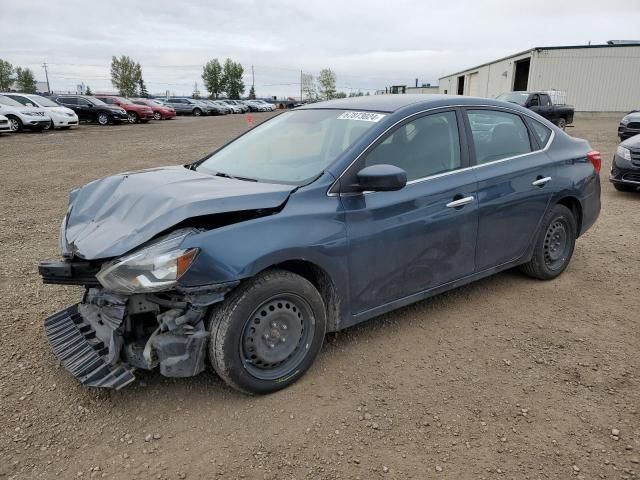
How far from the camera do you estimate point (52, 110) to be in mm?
21938

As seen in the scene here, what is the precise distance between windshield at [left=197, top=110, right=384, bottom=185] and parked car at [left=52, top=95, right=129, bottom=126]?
26.5m

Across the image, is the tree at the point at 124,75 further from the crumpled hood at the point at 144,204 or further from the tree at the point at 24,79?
the crumpled hood at the point at 144,204

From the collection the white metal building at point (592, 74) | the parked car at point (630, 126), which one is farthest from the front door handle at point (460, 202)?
the white metal building at point (592, 74)

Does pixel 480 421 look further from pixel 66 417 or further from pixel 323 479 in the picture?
pixel 66 417

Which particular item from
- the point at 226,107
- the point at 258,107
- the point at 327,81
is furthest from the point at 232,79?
the point at 226,107

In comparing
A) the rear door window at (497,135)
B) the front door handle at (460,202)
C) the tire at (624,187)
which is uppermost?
the rear door window at (497,135)

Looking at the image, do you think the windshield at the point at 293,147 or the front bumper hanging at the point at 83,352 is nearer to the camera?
Result: the front bumper hanging at the point at 83,352

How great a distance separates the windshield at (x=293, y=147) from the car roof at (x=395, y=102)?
0.10 meters

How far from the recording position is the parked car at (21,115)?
2000cm

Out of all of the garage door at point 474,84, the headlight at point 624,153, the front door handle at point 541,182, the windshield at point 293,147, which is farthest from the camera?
the garage door at point 474,84

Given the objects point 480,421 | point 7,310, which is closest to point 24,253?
point 7,310

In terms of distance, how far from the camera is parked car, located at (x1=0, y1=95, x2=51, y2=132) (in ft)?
65.6

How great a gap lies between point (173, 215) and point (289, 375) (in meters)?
1.15

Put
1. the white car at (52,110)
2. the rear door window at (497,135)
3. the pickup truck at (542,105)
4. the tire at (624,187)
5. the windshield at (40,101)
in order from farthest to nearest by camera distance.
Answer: the windshield at (40,101)
the white car at (52,110)
the pickup truck at (542,105)
the tire at (624,187)
the rear door window at (497,135)
